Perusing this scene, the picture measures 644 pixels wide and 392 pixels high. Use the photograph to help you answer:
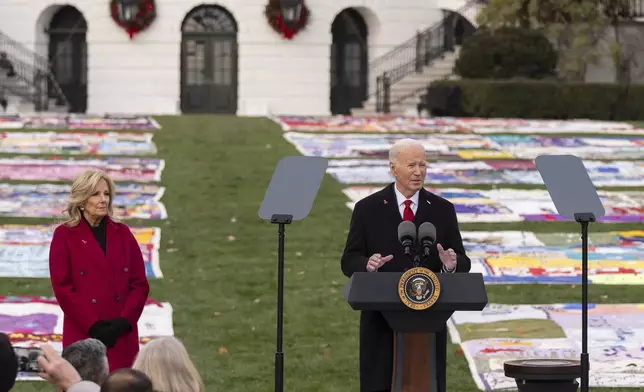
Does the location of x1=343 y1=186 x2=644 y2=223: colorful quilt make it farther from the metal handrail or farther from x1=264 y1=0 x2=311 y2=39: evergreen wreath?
x1=264 y1=0 x2=311 y2=39: evergreen wreath

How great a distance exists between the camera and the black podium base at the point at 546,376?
941 cm

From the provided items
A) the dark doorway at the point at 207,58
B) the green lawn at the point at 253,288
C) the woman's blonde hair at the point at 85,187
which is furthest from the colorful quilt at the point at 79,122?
the woman's blonde hair at the point at 85,187

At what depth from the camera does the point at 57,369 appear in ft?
22.4

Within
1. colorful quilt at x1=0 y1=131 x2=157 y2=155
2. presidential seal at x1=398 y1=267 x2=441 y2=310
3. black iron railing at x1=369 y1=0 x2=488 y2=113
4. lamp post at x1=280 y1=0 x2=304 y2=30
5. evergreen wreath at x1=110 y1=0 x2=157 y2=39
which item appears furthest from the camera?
evergreen wreath at x1=110 y1=0 x2=157 y2=39

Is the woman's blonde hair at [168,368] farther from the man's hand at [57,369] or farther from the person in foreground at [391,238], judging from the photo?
the person in foreground at [391,238]

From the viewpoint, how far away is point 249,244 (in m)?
18.2

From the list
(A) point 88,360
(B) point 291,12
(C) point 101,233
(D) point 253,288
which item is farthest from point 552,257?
(B) point 291,12

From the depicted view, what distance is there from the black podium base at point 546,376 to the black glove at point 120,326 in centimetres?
234

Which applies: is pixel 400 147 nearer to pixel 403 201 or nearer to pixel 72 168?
pixel 403 201

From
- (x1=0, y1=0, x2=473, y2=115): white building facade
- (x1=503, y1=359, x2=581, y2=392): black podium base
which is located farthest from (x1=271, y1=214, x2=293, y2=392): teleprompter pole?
(x1=0, y1=0, x2=473, y2=115): white building facade

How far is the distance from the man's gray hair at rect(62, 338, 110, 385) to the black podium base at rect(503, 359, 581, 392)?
302 centimetres

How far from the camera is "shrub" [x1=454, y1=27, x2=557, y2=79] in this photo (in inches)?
1454

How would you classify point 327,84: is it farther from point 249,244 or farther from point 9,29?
point 249,244

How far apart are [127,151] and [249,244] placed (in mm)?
7980
